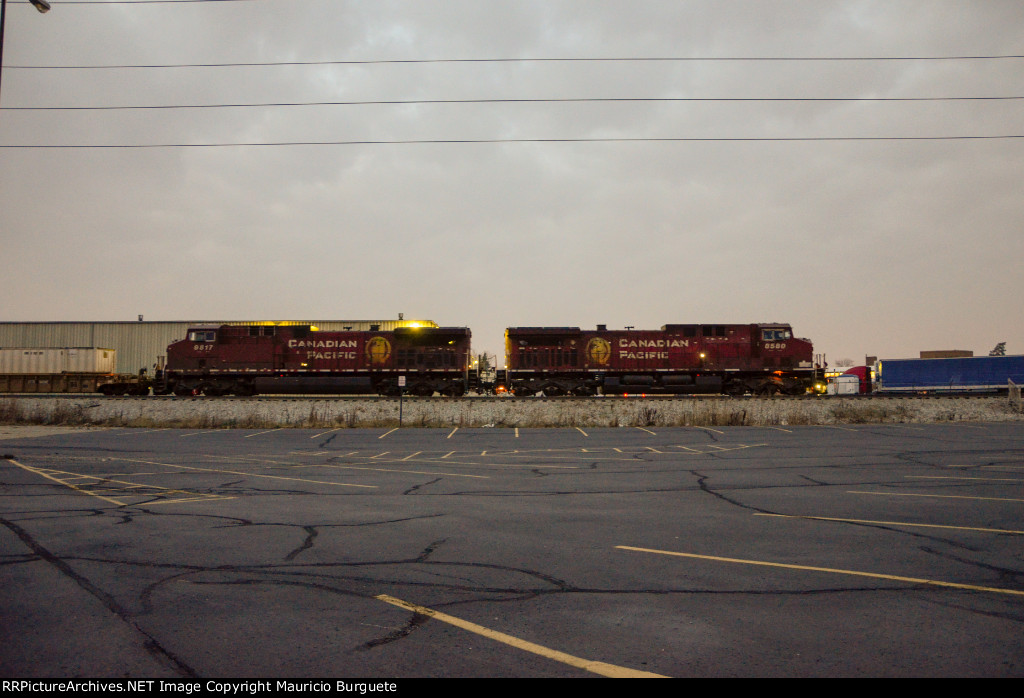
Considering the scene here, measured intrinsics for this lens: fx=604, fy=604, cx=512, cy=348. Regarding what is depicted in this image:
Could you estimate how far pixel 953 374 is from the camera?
4428cm

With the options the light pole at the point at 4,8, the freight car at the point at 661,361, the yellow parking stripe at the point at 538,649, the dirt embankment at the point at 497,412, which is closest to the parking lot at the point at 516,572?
the yellow parking stripe at the point at 538,649

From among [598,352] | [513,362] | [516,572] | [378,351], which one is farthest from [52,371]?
[516,572]

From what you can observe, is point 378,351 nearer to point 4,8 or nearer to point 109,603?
point 4,8

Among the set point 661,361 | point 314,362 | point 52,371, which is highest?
point 661,361

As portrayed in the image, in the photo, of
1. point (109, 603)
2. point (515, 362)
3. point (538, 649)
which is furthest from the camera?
point (515, 362)

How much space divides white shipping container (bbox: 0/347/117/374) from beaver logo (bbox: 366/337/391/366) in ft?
76.9

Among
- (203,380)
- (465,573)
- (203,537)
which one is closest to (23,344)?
(203,380)

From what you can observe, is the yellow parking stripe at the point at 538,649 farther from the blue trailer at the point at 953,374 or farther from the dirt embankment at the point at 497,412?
the blue trailer at the point at 953,374

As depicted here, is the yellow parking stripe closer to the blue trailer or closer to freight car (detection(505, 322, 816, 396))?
freight car (detection(505, 322, 816, 396))

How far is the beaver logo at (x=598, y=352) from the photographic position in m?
34.1

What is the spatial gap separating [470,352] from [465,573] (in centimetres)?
2917

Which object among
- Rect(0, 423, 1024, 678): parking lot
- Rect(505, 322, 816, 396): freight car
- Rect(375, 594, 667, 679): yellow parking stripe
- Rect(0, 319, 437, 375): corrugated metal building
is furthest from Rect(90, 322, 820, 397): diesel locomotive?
Rect(375, 594, 667, 679): yellow parking stripe

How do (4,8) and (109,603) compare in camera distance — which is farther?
(4,8)

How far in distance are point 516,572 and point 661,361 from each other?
29.2 metres
